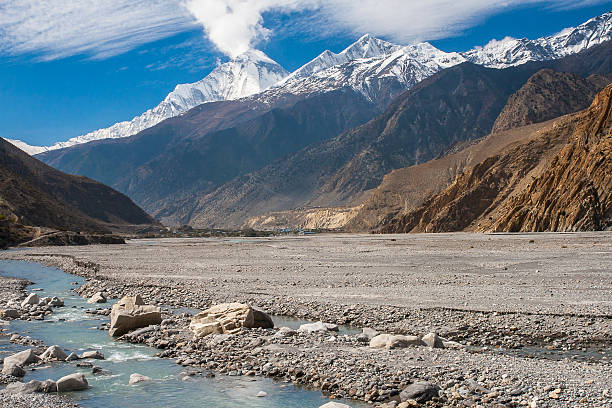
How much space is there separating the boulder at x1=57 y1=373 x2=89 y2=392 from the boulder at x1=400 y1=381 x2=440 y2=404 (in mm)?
6749

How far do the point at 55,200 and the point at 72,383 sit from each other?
408 feet

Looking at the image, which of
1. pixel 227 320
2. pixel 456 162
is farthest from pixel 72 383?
pixel 456 162

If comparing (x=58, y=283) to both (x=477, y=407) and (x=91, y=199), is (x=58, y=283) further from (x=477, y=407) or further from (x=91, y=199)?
(x=91, y=199)

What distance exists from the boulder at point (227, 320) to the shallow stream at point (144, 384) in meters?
1.60

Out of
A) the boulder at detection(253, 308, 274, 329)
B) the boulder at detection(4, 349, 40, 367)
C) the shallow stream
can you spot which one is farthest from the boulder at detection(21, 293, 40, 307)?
the boulder at detection(253, 308, 274, 329)

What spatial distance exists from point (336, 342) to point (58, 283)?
24.9m

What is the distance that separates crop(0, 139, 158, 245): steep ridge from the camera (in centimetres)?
10169

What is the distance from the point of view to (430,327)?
1703cm

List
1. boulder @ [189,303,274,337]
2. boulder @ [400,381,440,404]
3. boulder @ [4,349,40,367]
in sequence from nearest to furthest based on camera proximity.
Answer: boulder @ [400,381,440,404] → boulder @ [4,349,40,367] → boulder @ [189,303,274,337]

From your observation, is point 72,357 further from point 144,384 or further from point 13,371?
point 144,384

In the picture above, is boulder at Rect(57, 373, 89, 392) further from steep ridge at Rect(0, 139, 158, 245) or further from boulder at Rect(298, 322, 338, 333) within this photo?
steep ridge at Rect(0, 139, 158, 245)

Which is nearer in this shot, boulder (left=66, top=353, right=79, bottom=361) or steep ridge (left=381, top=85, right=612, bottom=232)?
boulder (left=66, top=353, right=79, bottom=361)

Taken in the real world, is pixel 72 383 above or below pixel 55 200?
below

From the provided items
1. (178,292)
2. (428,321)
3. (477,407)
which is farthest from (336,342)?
(178,292)
